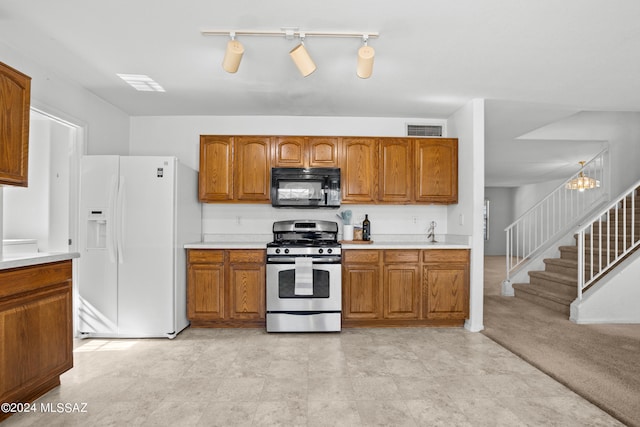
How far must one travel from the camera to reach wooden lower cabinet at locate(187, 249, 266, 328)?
3938 millimetres

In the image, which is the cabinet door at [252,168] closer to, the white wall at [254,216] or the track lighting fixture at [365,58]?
the white wall at [254,216]

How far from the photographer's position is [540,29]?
2.55m

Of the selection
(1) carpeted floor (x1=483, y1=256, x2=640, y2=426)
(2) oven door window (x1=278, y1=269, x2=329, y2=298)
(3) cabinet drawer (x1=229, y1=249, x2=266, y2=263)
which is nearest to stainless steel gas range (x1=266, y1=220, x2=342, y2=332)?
(2) oven door window (x1=278, y1=269, x2=329, y2=298)

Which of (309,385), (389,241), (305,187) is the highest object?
(305,187)

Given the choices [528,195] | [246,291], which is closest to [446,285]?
[246,291]

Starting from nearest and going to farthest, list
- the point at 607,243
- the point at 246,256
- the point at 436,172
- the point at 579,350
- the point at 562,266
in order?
the point at 579,350 < the point at 246,256 < the point at 436,172 < the point at 607,243 < the point at 562,266

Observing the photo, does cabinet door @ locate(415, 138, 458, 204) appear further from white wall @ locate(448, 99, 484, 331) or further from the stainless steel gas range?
the stainless steel gas range

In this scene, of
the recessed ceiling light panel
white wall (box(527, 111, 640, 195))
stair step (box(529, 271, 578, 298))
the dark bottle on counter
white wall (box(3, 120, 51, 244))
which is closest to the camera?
the recessed ceiling light panel

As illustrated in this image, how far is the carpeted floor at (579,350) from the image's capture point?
2.46 m

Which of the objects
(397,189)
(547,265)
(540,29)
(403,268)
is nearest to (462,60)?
(540,29)

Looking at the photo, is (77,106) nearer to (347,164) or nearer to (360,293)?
(347,164)

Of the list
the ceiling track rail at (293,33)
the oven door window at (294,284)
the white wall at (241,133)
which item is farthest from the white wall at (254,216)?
the ceiling track rail at (293,33)

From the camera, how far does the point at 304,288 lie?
12.6 feet

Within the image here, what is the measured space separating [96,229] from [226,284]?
1.37 metres
